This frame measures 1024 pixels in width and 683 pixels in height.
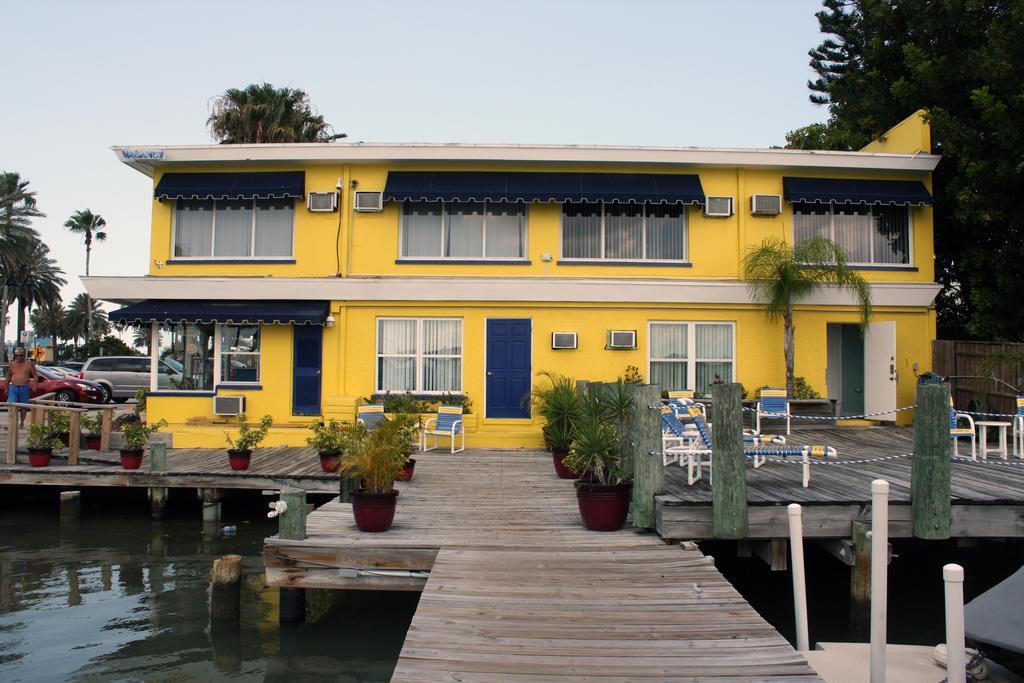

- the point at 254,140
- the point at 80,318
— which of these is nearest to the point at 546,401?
the point at 254,140

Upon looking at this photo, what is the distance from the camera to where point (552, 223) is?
1611cm

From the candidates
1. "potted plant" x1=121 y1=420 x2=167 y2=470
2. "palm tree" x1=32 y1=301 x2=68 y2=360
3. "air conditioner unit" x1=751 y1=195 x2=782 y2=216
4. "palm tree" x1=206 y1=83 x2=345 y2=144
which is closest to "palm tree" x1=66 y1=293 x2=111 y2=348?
"palm tree" x1=32 y1=301 x2=68 y2=360

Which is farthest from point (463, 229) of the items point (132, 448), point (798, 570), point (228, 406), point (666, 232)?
point (798, 570)

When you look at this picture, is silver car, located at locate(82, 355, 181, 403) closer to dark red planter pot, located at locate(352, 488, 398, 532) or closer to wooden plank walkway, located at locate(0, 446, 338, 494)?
wooden plank walkway, located at locate(0, 446, 338, 494)

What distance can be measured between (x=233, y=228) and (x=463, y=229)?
4.97m

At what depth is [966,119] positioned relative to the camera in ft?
54.2

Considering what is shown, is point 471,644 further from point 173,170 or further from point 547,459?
point 173,170

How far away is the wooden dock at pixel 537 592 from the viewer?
5184mm

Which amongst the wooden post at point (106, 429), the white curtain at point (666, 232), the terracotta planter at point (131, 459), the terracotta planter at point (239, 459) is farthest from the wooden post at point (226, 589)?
the white curtain at point (666, 232)

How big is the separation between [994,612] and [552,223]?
460 inches

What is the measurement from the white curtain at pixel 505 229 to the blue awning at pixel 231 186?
4.00 m

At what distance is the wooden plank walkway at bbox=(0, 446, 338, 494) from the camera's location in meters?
12.2

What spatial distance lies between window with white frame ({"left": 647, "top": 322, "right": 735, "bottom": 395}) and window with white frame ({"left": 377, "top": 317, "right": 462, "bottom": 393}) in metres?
4.13

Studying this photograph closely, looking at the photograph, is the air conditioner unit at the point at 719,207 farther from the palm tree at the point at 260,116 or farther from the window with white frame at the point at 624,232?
the palm tree at the point at 260,116
